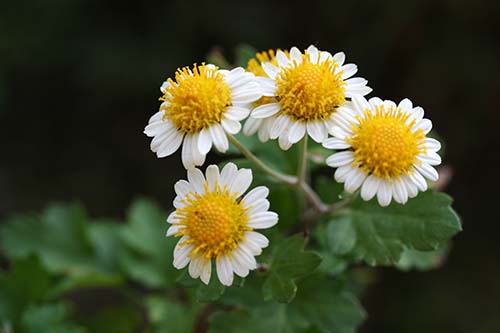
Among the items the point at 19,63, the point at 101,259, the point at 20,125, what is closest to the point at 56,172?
the point at 20,125

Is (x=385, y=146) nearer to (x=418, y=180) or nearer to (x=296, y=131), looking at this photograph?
(x=418, y=180)

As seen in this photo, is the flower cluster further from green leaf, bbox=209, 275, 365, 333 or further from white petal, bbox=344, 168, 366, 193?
green leaf, bbox=209, 275, 365, 333

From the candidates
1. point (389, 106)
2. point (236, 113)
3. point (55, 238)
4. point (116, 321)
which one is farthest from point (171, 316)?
point (389, 106)

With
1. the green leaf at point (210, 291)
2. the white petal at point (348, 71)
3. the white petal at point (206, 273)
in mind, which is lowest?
the green leaf at point (210, 291)

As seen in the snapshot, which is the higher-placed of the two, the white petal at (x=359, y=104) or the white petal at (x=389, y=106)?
the white petal at (x=359, y=104)

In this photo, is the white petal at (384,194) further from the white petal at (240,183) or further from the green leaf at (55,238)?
the green leaf at (55,238)

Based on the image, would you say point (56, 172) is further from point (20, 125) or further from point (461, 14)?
point (461, 14)

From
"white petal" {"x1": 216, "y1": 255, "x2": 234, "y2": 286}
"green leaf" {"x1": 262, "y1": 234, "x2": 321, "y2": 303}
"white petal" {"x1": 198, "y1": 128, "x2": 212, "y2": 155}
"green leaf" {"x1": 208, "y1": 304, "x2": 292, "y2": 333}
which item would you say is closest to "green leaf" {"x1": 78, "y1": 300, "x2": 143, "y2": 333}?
"green leaf" {"x1": 208, "y1": 304, "x2": 292, "y2": 333}

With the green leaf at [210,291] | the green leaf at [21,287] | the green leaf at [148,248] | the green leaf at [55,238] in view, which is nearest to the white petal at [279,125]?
the green leaf at [210,291]

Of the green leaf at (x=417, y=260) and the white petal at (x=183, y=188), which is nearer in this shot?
the white petal at (x=183, y=188)
